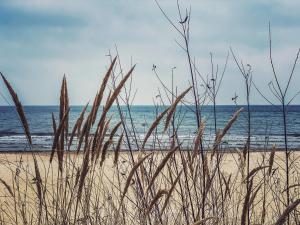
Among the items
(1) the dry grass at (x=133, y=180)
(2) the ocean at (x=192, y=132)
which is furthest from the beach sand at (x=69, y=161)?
(2) the ocean at (x=192, y=132)

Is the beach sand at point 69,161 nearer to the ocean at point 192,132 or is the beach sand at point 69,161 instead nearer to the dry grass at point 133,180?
the dry grass at point 133,180

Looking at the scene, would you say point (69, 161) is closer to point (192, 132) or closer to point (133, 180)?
point (133, 180)

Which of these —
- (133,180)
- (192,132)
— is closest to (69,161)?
(133,180)

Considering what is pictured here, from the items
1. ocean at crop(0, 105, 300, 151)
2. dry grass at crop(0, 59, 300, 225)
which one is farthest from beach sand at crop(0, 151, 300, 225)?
ocean at crop(0, 105, 300, 151)

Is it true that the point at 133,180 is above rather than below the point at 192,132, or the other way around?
above

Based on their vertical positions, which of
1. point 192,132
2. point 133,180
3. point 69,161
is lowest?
point 192,132

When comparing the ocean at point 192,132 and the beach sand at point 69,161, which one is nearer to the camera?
the beach sand at point 69,161

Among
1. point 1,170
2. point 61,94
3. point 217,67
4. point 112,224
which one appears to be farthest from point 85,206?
point 1,170

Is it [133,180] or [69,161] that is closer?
[69,161]

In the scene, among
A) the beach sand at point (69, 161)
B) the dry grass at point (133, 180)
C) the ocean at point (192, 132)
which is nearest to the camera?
the dry grass at point (133, 180)

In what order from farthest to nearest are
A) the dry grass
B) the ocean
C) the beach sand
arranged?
the ocean → the beach sand → the dry grass

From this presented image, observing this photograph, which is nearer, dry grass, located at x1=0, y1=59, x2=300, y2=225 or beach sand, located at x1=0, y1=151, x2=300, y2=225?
dry grass, located at x1=0, y1=59, x2=300, y2=225

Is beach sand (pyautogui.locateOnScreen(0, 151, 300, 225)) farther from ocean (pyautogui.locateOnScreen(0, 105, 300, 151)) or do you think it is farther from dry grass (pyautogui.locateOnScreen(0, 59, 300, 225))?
ocean (pyautogui.locateOnScreen(0, 105, 300, 151))

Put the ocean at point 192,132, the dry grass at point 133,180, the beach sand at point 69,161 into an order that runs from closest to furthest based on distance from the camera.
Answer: the dry grass at point 133,180 < the beach sand at point 69,161 < the ocean at point 192,132
